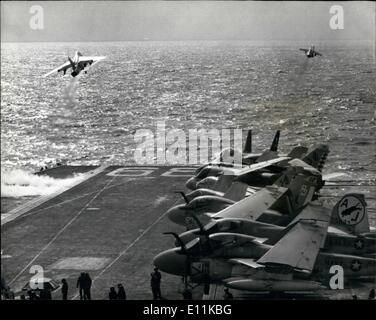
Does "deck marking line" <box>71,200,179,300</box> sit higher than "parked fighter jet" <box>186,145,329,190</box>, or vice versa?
"parked fighter jet" <box>186,145,329,190</box>

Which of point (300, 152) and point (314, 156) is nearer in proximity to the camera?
point (314, 156)

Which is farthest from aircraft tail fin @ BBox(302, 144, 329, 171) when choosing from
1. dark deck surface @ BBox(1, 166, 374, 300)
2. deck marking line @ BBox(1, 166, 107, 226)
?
deck marking line @ BBox(1, 166, 107, 226)

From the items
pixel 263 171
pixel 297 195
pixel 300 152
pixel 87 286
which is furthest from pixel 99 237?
pixel 300 152

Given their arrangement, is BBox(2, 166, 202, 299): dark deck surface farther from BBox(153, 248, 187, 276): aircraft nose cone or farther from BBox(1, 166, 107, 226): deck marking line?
BBox(153, 248, 187, 276): aircraft nose cone

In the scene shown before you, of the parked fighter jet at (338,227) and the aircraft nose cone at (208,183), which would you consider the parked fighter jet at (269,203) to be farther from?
the aircraft nose cone at (208,183)

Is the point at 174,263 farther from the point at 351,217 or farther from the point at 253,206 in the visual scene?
the point at 351,217

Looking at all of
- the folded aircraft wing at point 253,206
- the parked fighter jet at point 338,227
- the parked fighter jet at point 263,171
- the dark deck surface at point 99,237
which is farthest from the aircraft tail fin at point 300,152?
the parked fighter jet at point 338,227
